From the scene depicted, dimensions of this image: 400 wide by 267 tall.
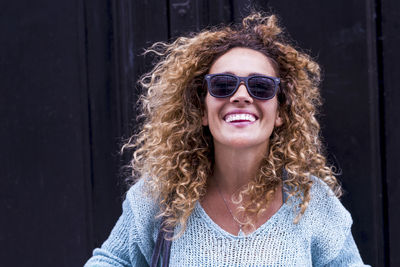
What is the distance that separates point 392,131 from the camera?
2.31 metres

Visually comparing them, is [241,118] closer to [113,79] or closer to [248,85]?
[248,85]

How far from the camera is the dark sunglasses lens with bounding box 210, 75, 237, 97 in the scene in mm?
1831

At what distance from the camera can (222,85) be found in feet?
6.05

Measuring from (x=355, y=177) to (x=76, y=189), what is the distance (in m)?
1.31

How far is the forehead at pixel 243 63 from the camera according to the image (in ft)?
6.17

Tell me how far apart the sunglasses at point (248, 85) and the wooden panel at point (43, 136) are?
876mm

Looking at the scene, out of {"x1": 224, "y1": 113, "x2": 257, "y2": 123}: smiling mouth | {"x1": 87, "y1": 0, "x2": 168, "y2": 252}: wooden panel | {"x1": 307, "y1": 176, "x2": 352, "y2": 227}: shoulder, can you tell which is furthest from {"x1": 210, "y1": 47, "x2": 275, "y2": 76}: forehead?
{"x1": 87, "y1": 0, "x2": 168, "y2": 252}: wooden panel

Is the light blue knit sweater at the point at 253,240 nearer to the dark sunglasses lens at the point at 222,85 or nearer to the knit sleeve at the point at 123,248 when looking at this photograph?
the knit sleeve at the point at 123,248

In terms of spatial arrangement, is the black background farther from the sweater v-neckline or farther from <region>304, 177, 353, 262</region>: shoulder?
the sweater v-neckline

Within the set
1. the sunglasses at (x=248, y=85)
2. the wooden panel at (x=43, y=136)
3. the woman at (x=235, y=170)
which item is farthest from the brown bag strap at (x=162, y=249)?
the wooden panel at (x=43, y=136)

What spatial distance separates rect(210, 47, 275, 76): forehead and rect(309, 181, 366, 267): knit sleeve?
20.0 inches

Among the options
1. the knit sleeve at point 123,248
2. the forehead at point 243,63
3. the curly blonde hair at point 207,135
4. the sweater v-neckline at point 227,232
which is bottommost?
the knit sleeve at point 123,248

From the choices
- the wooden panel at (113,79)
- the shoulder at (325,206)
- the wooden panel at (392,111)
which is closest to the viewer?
the shoulder at (325,206)

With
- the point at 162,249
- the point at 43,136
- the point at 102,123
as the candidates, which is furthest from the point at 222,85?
the point at 43,136
